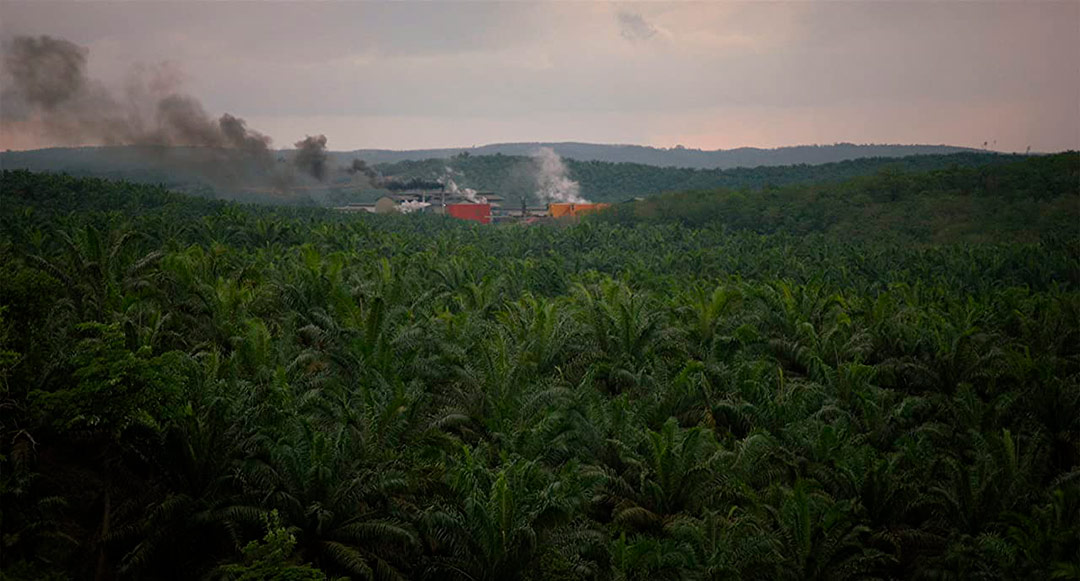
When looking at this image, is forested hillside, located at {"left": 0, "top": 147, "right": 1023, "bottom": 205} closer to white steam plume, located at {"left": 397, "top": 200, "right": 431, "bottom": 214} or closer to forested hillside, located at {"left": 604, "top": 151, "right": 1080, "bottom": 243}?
white steam plume, located at {"left": 397, "top": 200, "right": 431, "bottom": 214}

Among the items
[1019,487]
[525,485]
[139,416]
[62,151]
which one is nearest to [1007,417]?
[1019,487]

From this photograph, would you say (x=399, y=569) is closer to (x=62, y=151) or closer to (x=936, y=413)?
(x=936, y=413)

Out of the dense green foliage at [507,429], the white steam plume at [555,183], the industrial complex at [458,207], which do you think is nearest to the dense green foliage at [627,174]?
the white steam plume at [555,183]

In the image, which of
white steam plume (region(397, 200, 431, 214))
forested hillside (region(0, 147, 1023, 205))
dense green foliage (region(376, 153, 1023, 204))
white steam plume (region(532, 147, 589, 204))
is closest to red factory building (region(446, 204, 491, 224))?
white steam plume (region(397, 200, 431, 214))

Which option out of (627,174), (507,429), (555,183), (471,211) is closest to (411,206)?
(471,211)

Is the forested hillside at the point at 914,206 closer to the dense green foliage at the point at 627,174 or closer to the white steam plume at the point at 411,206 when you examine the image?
the white steam plume at the point at 411,206

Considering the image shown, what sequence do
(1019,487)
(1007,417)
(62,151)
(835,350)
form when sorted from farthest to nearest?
(62,151) → (835,350) → (1007,417) → (1019,487)

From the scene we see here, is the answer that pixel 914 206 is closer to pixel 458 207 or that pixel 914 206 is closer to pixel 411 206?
pixel 458 207
